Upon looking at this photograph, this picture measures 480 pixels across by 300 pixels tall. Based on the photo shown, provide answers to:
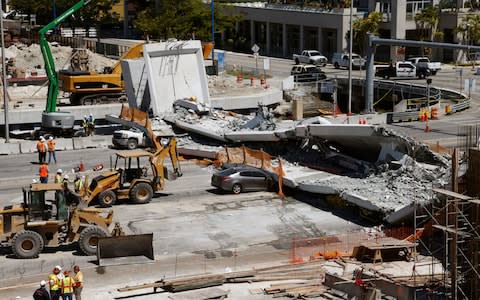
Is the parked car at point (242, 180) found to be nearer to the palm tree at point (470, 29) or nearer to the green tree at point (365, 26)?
the green tree at point (365, 26)

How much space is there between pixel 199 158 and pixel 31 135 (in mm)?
11923

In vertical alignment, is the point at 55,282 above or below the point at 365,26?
below

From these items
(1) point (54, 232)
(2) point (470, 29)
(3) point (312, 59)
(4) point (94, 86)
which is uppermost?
(2) point (470, 29)

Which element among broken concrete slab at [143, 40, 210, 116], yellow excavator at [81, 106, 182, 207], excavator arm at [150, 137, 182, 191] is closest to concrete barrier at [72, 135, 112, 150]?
broken concrete slab at [143, 40, 210, 116]

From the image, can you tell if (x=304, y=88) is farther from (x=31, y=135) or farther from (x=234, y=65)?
(x=31, y=135)

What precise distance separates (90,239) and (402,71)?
172 ft

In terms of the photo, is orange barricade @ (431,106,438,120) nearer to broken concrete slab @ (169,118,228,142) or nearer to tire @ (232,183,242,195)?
broken concrete slab @ (169,118,228,142)

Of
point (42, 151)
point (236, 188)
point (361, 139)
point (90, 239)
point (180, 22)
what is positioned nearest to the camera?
point (90, 239)

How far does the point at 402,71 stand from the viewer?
76500 millimetres

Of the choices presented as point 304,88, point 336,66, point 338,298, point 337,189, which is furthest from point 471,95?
point 338,298

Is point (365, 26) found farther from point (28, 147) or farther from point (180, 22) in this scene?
point (28, 147)

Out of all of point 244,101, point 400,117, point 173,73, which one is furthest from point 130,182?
point 400,117

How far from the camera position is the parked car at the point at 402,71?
251 feet

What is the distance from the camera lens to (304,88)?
2849 inches
